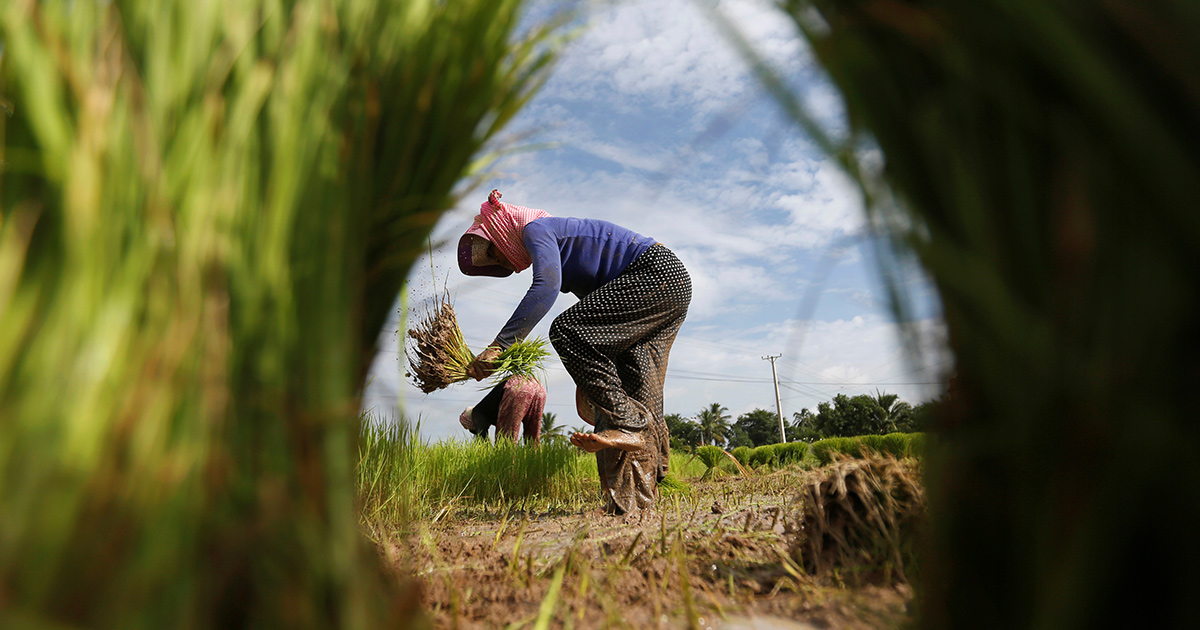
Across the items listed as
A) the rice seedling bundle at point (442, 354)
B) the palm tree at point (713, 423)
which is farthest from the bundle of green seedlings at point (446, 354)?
the palm tree at point (713, 423)

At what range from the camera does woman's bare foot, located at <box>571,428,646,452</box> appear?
3.08m

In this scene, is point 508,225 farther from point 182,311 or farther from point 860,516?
point 182,311

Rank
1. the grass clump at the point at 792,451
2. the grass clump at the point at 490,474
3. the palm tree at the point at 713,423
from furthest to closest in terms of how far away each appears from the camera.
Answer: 1. the palm tree at the point at 713,423
2. the grass clump at the point at 792,451
3. the grass clump at the point at 490,474

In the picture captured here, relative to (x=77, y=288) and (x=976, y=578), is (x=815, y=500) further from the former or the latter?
(x=77, y=288)

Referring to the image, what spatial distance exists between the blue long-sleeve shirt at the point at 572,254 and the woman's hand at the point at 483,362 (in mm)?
100

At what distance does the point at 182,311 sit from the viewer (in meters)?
0.52

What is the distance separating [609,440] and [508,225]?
4.83 ft

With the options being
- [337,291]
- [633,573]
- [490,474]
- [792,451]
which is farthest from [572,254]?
[792,451]

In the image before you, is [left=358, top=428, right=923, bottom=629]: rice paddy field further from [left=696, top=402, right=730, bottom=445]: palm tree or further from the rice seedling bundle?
[left=696, top=402, right=730, bottom=445]: palm tree

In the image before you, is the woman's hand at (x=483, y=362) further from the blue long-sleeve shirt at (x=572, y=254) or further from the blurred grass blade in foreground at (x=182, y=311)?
the blurred grass blade in foreground at (x=182, y=311)

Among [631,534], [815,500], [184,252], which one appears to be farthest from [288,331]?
[631,534]

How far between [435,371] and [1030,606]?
4.84m

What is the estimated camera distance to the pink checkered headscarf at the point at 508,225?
3.60m

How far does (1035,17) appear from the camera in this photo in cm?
47
